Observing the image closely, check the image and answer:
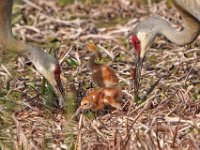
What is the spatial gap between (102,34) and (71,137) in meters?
3.62

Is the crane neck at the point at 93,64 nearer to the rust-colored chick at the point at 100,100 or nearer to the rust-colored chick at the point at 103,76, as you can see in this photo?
the rust-colored chick at the point at 103,76

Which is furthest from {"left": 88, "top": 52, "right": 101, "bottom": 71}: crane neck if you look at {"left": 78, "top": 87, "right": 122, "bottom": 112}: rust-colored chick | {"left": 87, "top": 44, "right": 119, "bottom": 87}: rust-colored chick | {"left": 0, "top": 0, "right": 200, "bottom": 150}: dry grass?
{"left": 78, "top": 87, "right": 122, "bottom": 112}: rust-colored chick

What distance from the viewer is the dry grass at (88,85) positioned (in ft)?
21.9

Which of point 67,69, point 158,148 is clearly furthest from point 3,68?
point 158,148

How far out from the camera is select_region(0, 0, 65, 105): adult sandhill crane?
7.83 metres

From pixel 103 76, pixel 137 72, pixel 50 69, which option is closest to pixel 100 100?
pixel 103 76

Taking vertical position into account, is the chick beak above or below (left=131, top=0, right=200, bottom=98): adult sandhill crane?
below

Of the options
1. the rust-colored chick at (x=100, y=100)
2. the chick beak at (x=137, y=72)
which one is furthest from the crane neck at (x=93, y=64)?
the rust-colored chick at (x=100, y=100)

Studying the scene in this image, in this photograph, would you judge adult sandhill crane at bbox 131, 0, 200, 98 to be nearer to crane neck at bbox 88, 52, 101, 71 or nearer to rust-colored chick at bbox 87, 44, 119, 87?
crane neck at bbox 88, 52, 101, 71

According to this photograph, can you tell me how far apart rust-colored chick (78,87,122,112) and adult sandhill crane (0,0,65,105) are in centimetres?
44

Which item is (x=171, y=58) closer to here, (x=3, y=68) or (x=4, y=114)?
(x=3, y=68)

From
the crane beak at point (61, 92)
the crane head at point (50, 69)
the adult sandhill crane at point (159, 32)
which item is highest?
the adult sandhill crane at point (159, 32)

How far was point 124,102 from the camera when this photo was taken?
304 inches

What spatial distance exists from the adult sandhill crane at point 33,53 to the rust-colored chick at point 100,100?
0.44 m
